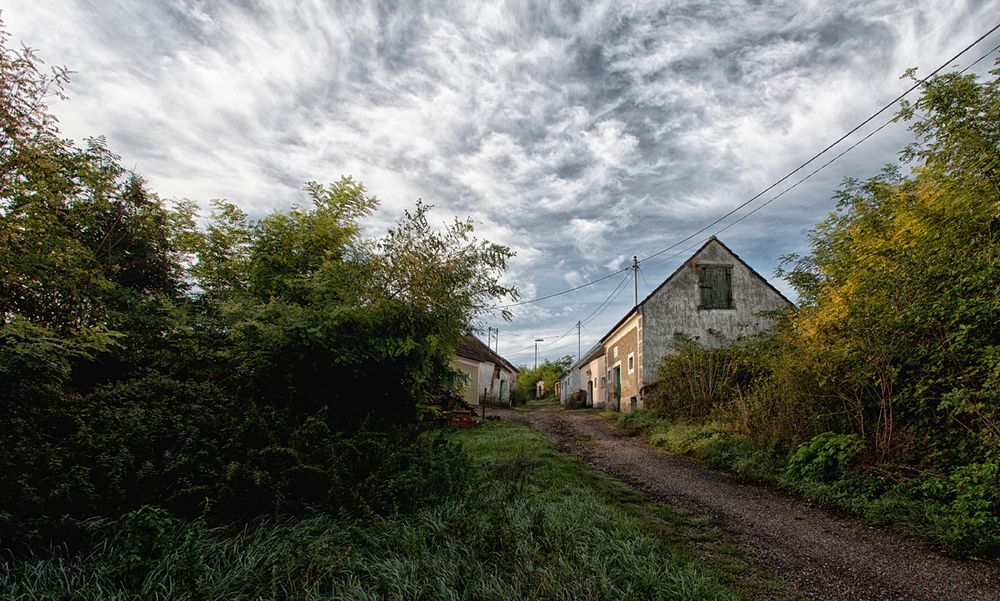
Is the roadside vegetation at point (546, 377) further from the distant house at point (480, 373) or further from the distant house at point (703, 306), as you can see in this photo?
the distant house at point (703, 306)

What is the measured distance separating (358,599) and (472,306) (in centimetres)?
424

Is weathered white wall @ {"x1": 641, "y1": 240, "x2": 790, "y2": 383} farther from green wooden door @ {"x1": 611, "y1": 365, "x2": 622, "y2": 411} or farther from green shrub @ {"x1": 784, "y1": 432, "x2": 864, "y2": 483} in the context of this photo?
green shrub @ {"x1": 784, "y1": 432, "x2": 864, "y2": 483}

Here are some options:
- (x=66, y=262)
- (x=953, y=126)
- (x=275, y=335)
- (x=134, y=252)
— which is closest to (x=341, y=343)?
(x=275, y=335)

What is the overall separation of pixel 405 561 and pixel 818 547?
3.81 meters

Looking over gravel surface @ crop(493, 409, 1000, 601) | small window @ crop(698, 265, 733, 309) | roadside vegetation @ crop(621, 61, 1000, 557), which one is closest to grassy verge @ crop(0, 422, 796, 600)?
gravel surface @ crop(493, 409, 1000, 601)

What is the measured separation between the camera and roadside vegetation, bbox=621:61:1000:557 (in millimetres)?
4598

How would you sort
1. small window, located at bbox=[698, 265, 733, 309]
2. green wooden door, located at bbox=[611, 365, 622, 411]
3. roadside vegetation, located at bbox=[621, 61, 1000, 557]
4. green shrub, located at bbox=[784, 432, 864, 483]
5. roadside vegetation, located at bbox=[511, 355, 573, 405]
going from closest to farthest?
roadside vegetation, located at bbox=[621, 61, 1000, 557], green shrub, located at bbox=[784, 432, 864, 483], small window, located at bbox=[698, 265, 733, 309], green wooden door, located at bbox=[611, 365, 622, 411], roadside vegetation, located at bbox=[511, 355, 573, 405]

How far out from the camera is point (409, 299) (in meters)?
6.20

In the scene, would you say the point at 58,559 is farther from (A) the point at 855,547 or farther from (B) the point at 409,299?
(A) the point at 855,547

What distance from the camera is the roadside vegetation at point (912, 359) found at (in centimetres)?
460

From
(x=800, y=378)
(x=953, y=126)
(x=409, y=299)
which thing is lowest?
(x=800, y=378)

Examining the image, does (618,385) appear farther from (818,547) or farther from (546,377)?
(546,377)

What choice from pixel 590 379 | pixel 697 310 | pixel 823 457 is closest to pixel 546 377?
pixel 590 379

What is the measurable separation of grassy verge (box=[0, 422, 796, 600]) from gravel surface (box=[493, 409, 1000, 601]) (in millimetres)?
448
